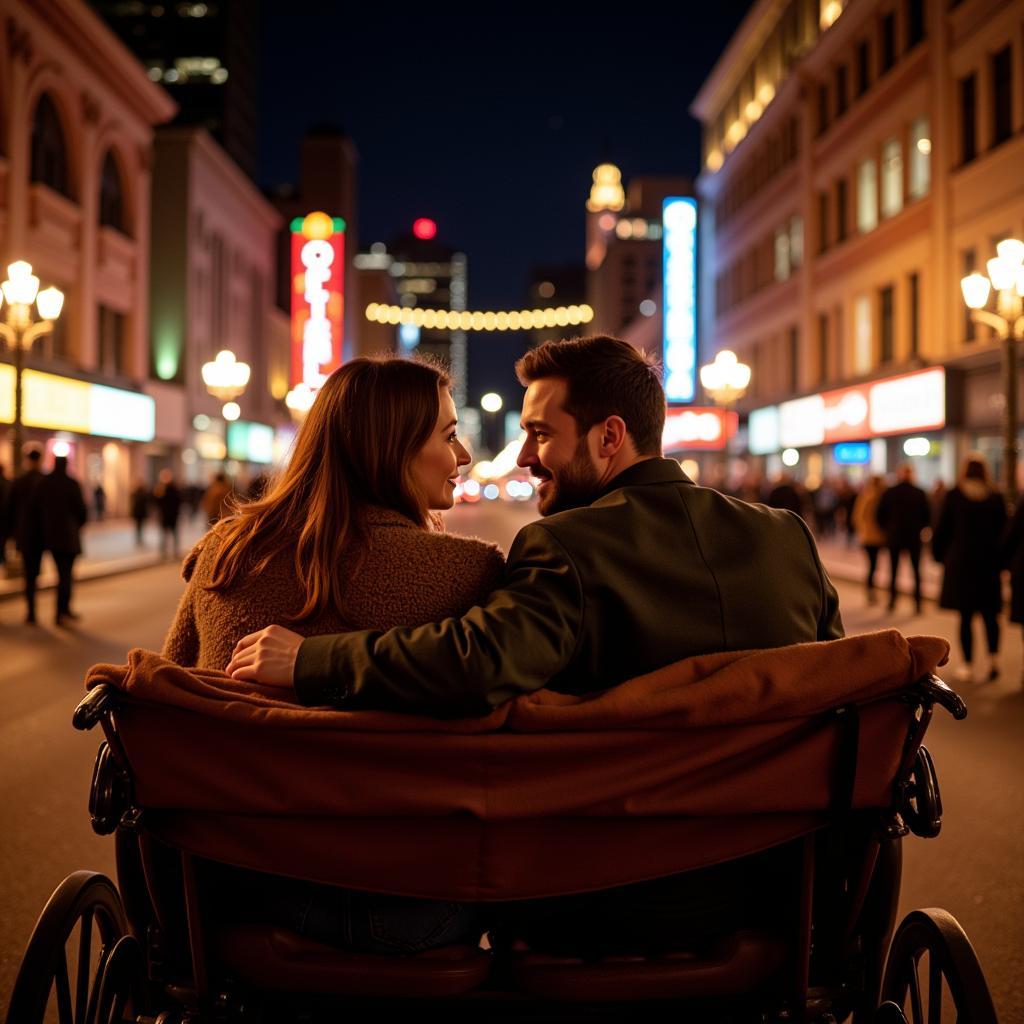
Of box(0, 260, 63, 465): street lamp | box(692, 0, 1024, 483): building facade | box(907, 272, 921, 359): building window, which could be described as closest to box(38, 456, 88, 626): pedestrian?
box(0, 260, 63, 465): street lamp

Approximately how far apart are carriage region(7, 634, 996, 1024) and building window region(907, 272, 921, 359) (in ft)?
102

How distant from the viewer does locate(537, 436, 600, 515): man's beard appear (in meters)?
2.97

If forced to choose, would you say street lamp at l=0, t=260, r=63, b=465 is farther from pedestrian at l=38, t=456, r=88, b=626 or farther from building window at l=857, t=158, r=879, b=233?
building window at l=857, t=158, r=879, b=233

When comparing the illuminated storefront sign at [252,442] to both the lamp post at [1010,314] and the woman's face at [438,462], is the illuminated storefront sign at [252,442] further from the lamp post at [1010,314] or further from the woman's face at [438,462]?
the woman's face at [438,462]

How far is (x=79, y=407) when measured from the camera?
37531 millimetres

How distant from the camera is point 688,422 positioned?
41812mm

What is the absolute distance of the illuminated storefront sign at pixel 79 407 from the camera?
32394mm

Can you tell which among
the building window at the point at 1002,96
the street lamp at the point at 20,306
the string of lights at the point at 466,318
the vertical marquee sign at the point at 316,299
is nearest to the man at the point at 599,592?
the street lamp at the point at 20,306

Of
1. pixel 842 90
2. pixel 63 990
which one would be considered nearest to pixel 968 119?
pixel 842 90

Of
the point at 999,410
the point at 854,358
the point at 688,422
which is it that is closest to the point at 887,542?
the point at 999,410

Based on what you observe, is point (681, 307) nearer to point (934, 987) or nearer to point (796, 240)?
point (796, 240)

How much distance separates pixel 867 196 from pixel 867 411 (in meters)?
7.68

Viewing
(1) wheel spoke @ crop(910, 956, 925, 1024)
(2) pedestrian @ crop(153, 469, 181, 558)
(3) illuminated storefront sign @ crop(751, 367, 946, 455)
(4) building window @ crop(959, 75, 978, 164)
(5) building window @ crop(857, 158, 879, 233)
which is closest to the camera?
(1) wheel spoke @ crop(910, 956, 925, 1024)

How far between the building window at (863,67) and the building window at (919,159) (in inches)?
170
